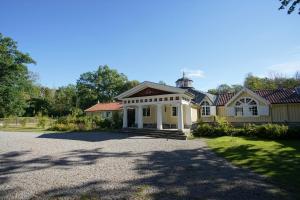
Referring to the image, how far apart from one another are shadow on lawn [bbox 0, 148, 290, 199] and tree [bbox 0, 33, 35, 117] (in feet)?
83.2

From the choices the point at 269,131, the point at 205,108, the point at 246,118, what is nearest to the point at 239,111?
the point at 246,118

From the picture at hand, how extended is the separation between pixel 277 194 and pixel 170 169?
12.4 ft

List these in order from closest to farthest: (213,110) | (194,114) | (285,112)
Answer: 1. (285,112)
2. (194,114)
3. (213,110)

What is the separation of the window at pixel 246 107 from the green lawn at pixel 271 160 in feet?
39.1

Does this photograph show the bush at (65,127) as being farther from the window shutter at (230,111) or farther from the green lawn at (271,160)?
the green lawn at (271,160)

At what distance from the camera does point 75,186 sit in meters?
6.95

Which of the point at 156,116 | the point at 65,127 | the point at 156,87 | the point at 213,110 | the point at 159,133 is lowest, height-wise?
the point at 159,133

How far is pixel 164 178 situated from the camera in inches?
306

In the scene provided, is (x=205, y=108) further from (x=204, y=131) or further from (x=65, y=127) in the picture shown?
(x=65, y=127)

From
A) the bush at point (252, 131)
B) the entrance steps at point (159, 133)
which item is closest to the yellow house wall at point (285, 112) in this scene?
Answer: the bush at point (252, 131)

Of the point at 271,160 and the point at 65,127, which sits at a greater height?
the point at 65,127

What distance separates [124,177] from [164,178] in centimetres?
137

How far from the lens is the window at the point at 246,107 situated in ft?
83.6

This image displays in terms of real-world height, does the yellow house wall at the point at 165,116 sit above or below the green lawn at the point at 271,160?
above
